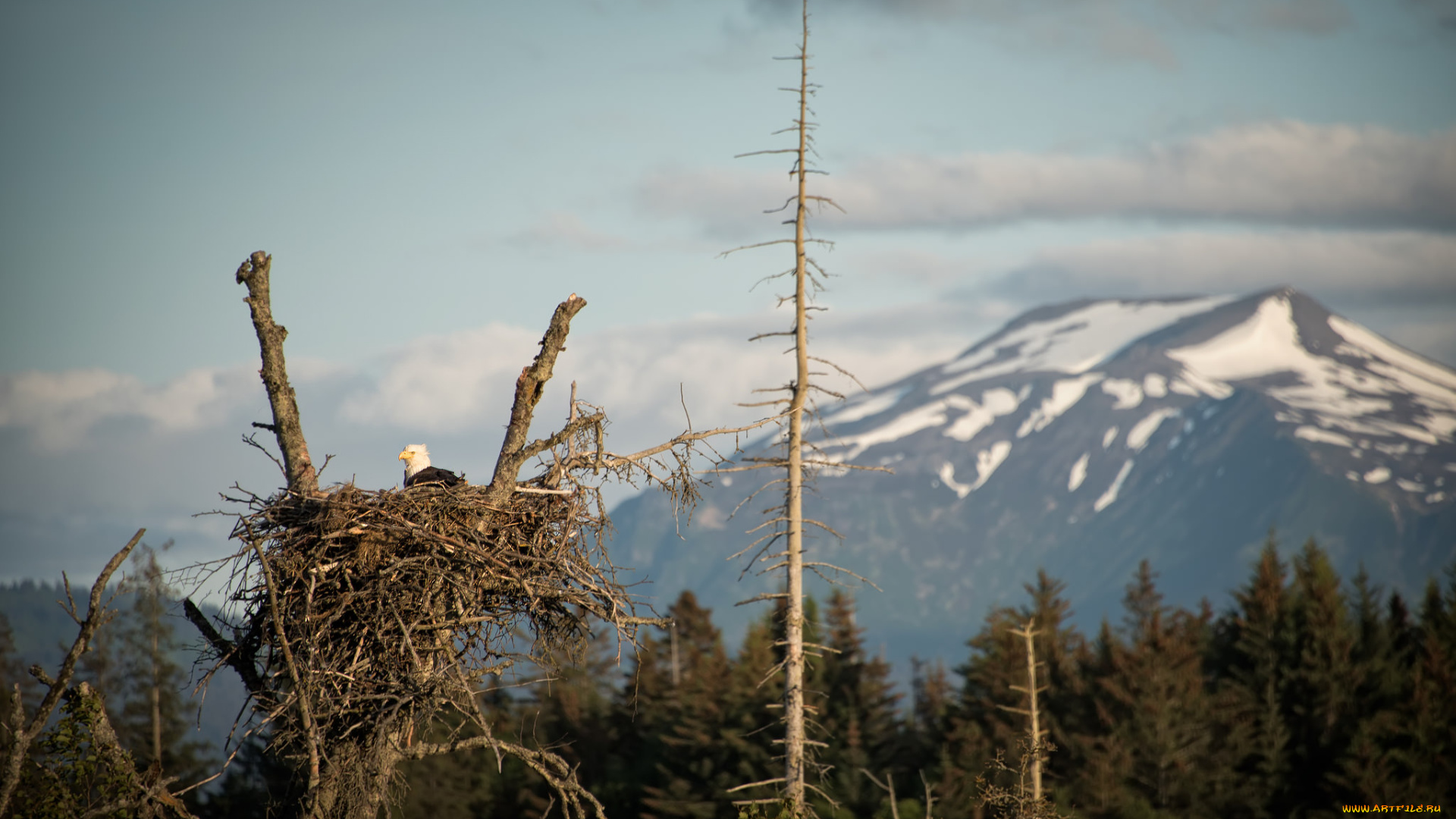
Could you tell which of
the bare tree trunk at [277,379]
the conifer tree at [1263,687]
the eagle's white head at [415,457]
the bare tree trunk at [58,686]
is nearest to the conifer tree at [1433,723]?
the conifer tree at [1263,687]

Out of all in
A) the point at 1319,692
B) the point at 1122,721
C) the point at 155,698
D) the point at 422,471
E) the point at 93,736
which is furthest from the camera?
the point at 155,698

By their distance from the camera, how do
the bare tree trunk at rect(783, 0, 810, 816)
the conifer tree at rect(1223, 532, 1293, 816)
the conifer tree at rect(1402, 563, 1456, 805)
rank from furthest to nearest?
the conifer tree at rect(1223, 532, 1293, 816) → the conifer tree at rect(1402, 563, 1456, 805) → the bare tree trunk at rect(783, 0, 810, 816)

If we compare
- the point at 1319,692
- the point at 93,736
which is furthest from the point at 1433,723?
the point at 93,736

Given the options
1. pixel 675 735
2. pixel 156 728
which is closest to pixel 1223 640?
pixel 675 735

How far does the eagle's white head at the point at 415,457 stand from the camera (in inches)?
527

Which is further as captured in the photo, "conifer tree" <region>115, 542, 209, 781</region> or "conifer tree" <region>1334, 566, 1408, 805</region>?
"conifer tree" <region>115, 542, 209, 781</region>

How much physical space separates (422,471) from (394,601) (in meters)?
2.66

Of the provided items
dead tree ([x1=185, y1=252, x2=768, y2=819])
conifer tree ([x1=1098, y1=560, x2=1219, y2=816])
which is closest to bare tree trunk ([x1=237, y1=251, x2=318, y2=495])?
dead tree ([x1=185, y1=252, x2=768, y2=819])

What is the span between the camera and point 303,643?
9648 millimetres

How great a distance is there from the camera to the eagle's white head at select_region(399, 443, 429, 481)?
13.4m

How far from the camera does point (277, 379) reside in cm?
1069

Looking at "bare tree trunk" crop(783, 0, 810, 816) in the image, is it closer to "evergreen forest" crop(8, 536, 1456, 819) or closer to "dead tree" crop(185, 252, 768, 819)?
"dead tree" crop(185, 252, 768, 819)

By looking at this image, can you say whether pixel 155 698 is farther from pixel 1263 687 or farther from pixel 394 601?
pixel 394 601

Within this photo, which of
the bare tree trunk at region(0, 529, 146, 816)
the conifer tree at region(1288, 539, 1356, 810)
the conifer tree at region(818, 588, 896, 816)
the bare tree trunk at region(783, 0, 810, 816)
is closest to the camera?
the bare tree trunk at region(0, 529, 146, 816)
